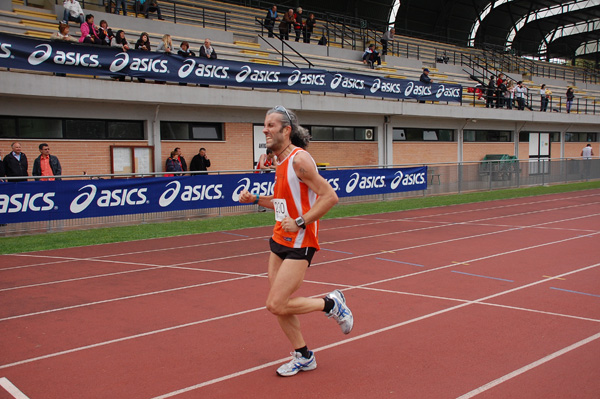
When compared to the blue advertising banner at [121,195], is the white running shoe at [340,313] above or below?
below

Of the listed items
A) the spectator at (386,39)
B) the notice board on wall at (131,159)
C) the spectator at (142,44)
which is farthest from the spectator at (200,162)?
the spectator at (386,39)

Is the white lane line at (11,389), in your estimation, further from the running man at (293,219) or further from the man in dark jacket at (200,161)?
the man in dark jacket at (200,161)

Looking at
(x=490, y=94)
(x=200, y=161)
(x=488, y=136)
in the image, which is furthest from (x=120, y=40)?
(x=488, y=136)

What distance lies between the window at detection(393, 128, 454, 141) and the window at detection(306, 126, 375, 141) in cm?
198

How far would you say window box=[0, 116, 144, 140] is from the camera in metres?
16.4

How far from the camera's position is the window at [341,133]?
24047mm

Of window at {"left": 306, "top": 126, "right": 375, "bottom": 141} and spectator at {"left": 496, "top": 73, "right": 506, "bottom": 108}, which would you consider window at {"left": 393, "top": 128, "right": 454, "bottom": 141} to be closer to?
window at {"left": 306, "top": 126, "right": 375, "bottom": 141}

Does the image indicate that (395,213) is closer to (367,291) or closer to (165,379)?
(367,291)

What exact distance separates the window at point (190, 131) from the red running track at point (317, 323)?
8.73 m

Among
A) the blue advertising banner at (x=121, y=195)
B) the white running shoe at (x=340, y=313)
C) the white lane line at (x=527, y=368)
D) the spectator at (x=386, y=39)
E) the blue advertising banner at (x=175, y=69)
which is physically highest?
the spectator at (x=386, y=39)

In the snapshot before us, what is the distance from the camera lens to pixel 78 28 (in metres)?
19.3

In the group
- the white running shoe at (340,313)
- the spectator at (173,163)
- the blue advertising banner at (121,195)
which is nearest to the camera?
the white running shoe at (340,313)

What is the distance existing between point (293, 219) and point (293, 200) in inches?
10.4

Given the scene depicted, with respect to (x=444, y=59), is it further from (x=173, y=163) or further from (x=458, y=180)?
(x=173, y=163)
